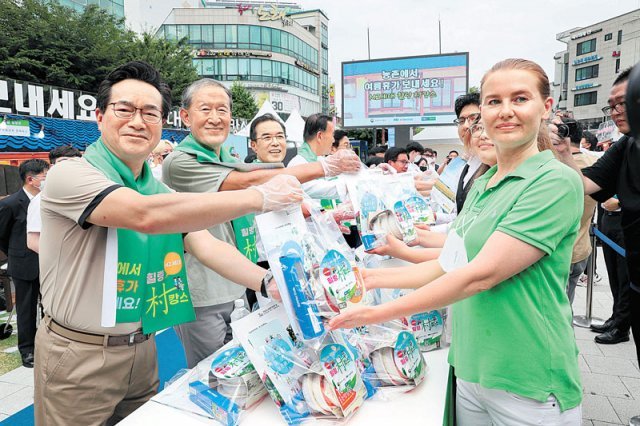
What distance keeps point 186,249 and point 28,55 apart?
2040 cm

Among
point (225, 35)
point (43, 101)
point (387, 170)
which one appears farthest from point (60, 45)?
point (225, 35)

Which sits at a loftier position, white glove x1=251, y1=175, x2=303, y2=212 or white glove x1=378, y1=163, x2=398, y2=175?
white glove x1=378, y1=163, x2=398, y2=175

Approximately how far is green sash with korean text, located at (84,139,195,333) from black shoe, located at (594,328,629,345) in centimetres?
378

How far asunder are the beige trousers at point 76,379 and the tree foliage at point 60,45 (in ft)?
64.1

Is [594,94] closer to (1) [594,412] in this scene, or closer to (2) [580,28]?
(2) [580,28]

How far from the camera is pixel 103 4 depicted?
26.5 metres

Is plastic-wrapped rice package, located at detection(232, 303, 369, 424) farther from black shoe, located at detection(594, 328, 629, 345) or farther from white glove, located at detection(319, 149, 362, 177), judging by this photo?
black shoe, located at detection(594, 328, 629, 345)

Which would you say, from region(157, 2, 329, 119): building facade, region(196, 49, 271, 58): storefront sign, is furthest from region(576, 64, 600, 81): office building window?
region(196, 49, 271, 58): storefront sign

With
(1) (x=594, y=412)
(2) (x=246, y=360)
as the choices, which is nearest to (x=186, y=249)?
(2) (x=246, y=360)

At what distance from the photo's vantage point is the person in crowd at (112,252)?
4.09ft

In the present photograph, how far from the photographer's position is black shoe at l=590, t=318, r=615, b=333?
3.94 meters

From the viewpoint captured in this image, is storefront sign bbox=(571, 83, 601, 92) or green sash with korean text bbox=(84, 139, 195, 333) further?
storefront sign bbox=(571, 83, 601, 92)

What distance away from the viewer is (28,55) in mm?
17359

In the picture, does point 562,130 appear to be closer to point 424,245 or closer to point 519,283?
point 424,245
